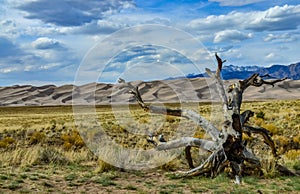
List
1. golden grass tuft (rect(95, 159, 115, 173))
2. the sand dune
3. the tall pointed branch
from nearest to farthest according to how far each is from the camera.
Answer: the tall pointed branch < golden grass tuft (rect(95, 159, 115, 173)) < the sand dune

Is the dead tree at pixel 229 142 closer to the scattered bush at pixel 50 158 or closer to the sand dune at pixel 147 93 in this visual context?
the scattered bush at pixel 50 158

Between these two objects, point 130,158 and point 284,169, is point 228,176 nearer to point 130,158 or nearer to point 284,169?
point 284,169

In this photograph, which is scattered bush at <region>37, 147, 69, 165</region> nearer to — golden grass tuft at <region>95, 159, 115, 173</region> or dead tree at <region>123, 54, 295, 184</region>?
golden grass tuft at <region>95, 159, 115, 173</region>

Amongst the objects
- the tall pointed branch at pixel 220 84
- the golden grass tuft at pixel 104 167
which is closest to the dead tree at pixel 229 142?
the tall pointed branch at pixel 220 84

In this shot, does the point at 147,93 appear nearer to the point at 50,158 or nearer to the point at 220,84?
the point at 50,158

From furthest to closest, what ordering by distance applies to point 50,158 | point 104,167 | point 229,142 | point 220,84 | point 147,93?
point 147,93 < point 50,158 < point 104,167 < point 220,84 < point 229,142

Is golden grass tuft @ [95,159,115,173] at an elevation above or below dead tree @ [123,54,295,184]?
below

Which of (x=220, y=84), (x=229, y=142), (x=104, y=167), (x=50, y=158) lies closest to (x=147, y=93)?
(x=50, y=158)

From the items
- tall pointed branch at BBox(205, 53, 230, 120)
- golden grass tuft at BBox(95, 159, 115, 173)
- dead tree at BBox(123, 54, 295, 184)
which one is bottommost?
golden grass tuft at BBox(95, 159, 115, 173)

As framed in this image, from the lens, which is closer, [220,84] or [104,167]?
[220,84]

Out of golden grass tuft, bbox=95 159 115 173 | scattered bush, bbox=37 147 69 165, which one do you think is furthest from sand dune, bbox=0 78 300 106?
golden grass tuft, bbox=95 159 115 173

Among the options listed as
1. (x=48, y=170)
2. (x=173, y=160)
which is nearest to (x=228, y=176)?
(x=173, y=160)

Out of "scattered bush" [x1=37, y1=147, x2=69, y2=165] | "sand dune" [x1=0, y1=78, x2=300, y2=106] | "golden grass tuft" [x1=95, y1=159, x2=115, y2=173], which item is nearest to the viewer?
"golden grass tuft" [x1=95, y1=159, x2=115, y2=173]

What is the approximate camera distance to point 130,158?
35.9ft
